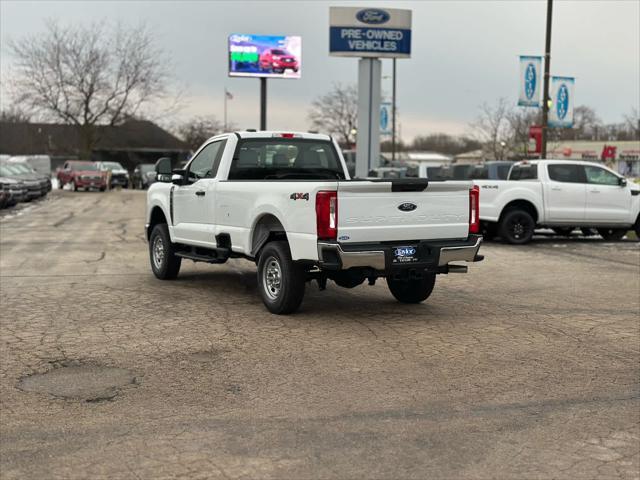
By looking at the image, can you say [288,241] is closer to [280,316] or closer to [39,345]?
[280,316]

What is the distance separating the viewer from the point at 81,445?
14.5ft

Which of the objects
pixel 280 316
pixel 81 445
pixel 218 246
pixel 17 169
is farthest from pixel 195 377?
pixel 17 169

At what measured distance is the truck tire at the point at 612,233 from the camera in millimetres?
17906

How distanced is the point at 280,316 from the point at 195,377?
96.2 inches

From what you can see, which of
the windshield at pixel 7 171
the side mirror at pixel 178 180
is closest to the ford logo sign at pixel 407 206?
the side mirror at pixel 178 180

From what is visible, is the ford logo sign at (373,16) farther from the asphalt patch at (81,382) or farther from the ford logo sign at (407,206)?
the asphalt patch at (81,382)

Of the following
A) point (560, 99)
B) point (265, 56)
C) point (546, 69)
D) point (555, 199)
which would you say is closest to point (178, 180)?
point (555, 199)

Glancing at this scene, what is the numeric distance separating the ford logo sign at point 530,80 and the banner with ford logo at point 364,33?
40.7 ft

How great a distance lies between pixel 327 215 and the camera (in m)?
7.47

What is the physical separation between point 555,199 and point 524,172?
90 centimetres

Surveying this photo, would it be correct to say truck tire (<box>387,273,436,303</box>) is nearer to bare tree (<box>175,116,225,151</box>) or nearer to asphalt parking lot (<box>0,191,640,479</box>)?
asphalt parking lot (<box>0,191,640,479</box>)

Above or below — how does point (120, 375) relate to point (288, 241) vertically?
below

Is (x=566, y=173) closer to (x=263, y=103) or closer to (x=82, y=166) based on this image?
(x=263, y=103)

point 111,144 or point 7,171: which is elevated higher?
point 111,144
